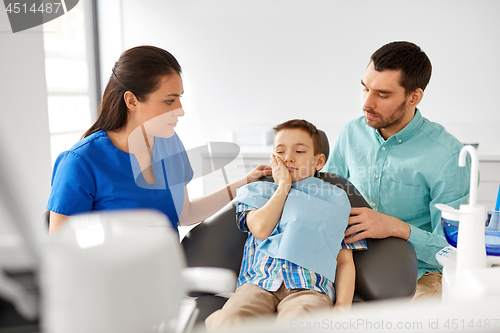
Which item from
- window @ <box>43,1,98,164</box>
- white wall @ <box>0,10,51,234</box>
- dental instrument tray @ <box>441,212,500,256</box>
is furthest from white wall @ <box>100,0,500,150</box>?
dental instrument tray @ <box>441,212,500,256</box>

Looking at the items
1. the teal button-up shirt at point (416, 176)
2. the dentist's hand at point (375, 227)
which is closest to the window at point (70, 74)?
the teal button-up shirt at point (416, 176)

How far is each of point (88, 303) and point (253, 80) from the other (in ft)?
10.4

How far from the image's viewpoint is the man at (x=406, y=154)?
1348 millimetres

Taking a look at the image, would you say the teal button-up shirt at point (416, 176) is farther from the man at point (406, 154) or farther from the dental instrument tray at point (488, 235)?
the dental instrument tray at point (488, 235)

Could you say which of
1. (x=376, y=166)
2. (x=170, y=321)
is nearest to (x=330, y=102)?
(x=376, y=166)

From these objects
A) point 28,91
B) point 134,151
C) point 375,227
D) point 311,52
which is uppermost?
point 311,52

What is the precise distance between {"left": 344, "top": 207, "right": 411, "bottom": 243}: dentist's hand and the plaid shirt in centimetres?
4

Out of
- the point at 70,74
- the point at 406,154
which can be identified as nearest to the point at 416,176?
the point at 406,154

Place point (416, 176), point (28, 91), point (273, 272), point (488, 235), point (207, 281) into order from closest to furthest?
point (207, 281), point (488, 235), point (273, 272), point (416, 176), point (28, 91)

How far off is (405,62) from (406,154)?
327mm

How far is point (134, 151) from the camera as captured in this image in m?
1.17

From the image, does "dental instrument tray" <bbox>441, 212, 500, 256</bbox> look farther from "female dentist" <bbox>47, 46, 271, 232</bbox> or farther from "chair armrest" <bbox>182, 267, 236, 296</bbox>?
"female dentist" <bbox>47, 46, 271, 232</bbox>

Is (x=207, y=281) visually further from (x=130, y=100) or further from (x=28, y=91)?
(x=28, y=91)

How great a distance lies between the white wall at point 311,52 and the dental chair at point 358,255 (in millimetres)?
1819
